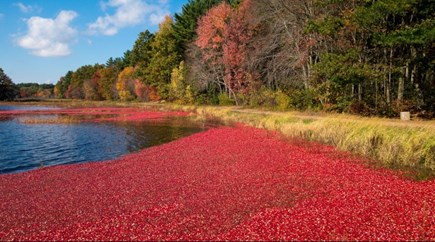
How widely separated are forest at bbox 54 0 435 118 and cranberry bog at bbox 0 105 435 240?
1317 centimetres

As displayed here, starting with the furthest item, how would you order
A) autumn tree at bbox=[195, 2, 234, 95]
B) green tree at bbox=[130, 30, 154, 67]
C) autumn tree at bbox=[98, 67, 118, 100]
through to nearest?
autumn tree at bbox=[98, 67, 118, 100]
green tree at bbox=[130, 30, 154, 67]
autumn tree at bbox=[195, 2, 234, 95]

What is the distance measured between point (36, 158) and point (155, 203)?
13.7 metres

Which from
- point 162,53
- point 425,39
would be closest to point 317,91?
point 425,39

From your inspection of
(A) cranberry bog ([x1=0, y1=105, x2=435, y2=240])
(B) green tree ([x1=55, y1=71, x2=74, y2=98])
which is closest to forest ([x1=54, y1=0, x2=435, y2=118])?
(A) cranberry bog ([x1=0, y1=105, x2=435, y2=240])

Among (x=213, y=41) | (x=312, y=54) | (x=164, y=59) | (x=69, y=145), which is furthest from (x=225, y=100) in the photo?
(x=69, y=145)

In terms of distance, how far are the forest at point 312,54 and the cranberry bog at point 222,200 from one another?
13174 mm

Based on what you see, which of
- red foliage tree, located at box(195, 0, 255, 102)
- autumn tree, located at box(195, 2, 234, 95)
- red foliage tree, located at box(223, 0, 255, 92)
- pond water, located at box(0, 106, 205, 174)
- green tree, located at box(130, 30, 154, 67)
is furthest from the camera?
green tree, located at box(130, 30, 154, 67)

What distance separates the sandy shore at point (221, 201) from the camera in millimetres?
8166

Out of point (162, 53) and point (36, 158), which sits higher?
point (162, 53)

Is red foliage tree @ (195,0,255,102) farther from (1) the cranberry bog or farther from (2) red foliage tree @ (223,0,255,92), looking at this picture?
(1) the cranberry bog

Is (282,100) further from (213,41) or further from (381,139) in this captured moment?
(381,139)

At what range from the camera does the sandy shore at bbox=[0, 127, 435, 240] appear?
8.17 metres

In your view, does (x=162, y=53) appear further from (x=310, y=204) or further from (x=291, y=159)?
(x=310, y=204)

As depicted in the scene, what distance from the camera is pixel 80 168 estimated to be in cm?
1686
